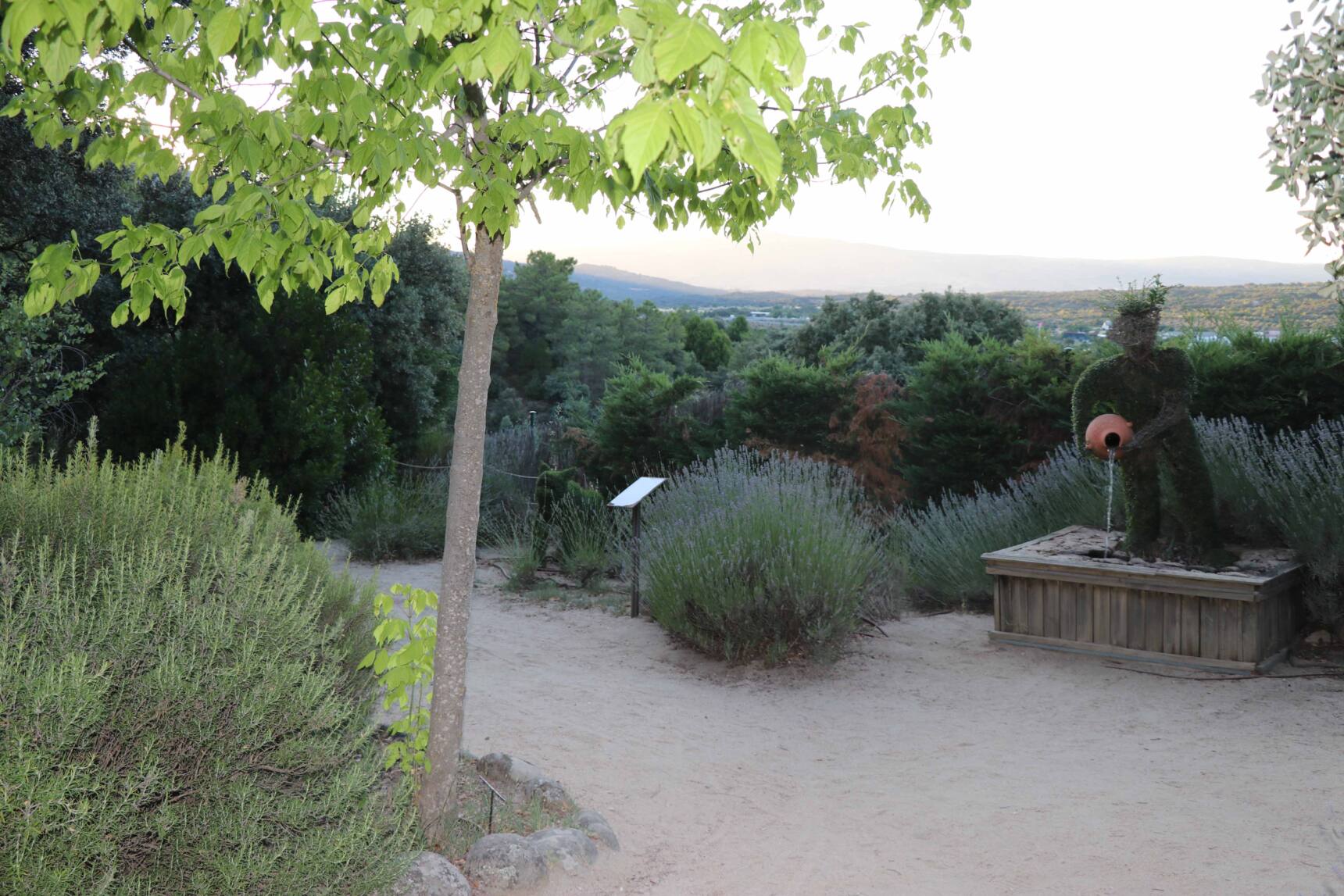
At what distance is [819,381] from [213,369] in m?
5.76

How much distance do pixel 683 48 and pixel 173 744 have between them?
1.95 meters

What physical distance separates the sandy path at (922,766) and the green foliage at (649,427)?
3.99 m

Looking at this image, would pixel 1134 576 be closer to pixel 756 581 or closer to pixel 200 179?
pixel 756 581

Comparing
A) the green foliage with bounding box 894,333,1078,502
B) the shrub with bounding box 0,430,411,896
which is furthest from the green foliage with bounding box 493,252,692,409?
the shrub with bounding box 0,430,411,896

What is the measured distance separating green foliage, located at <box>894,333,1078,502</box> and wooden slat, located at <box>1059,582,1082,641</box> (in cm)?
227

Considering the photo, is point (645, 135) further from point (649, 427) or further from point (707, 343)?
point (707, 343)

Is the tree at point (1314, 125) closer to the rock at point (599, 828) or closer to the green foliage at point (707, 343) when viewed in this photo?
the rock at point (599, 828)

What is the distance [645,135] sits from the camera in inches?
55.4

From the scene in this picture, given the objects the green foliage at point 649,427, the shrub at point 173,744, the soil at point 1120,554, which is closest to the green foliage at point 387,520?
the green foliage at point 649,427

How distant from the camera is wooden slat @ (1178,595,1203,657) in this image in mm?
5785

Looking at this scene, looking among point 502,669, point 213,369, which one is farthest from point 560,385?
point 502,669

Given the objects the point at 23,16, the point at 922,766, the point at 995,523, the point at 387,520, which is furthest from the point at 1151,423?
the point at 387,520

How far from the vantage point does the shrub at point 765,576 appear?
6.04 m

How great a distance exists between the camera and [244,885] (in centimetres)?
235
